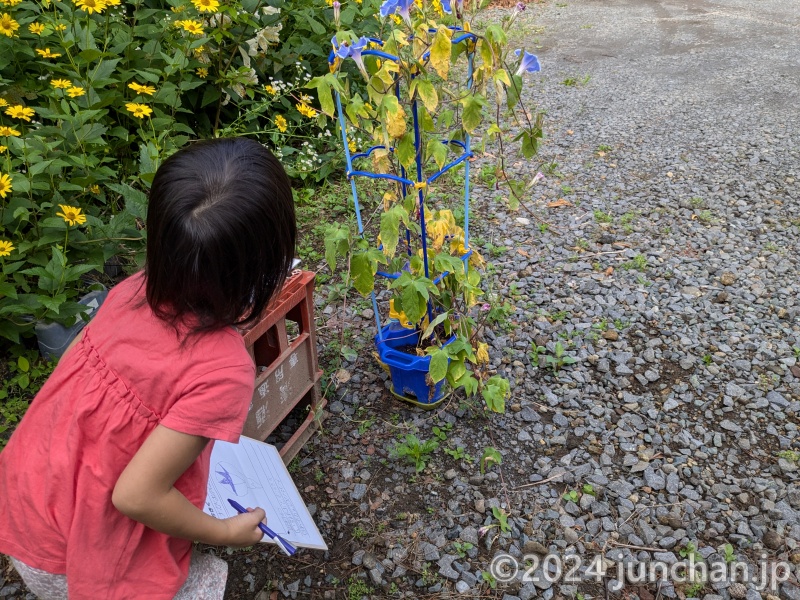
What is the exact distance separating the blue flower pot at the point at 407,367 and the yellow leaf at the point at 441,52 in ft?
2.87

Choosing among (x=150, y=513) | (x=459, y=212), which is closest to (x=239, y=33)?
(x=459, y=212)

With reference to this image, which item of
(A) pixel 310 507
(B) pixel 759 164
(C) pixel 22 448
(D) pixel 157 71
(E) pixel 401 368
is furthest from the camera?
(B) pixel 759 164

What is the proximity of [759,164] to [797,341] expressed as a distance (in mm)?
1874

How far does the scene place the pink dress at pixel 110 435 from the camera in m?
1.02

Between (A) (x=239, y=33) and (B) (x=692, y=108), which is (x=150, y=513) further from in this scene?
(B) (x=692, y=108)

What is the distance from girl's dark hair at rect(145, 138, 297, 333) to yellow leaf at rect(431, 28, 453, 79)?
25.4 inches

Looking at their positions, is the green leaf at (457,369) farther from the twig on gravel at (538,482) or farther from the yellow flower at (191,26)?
the yellow flower at (191,26)

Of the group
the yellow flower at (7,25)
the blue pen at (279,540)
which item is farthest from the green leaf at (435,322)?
the yellow flower at (7,25)

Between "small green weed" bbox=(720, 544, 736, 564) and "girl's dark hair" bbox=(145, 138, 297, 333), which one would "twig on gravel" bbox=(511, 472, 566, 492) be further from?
"girl's dark hair" bbox=(145, 138, 297, 333)

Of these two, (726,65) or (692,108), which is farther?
(726,65)

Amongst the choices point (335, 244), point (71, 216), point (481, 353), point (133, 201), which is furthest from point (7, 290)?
point (481, 353)

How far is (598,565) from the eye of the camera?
174 cm

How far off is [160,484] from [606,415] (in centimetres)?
163

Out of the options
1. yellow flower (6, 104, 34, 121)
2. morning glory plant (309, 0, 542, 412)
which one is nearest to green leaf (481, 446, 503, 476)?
morning glory plant (309, 0, 542, 412)
